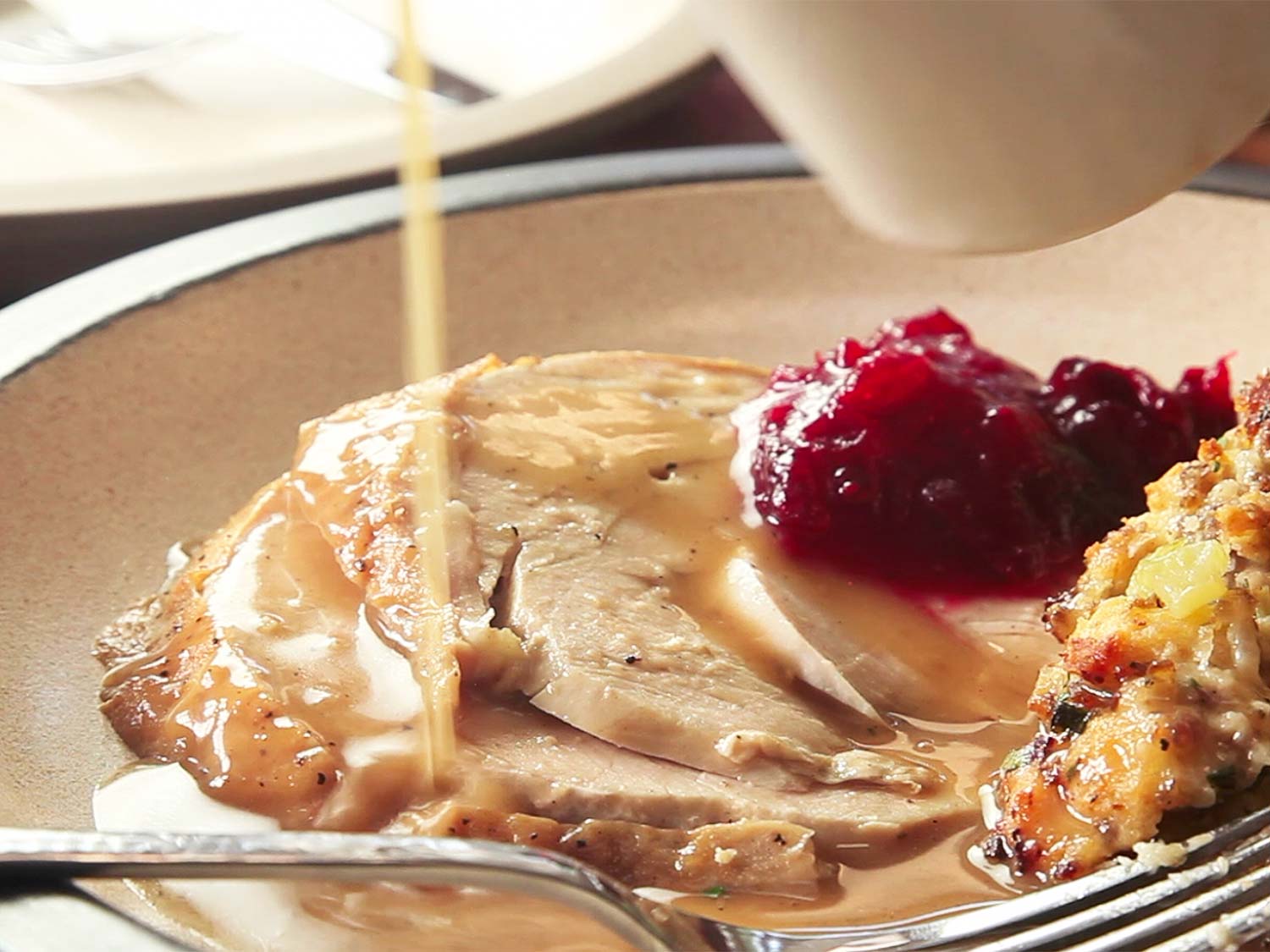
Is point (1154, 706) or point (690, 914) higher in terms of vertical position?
point (1154, 706)

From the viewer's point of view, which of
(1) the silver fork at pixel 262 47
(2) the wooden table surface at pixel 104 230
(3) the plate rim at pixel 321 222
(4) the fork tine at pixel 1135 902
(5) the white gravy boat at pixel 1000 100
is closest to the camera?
(5) the white gravy boat at pixel 1000 100

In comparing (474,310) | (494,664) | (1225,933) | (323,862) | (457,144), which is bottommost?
(1225,933)

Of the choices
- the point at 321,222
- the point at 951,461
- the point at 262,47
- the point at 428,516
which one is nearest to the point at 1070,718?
the point at 951,461

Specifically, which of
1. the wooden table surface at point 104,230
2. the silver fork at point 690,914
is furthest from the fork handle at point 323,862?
the wooden table surface at point 104,230

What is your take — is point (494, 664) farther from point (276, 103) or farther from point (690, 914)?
point (276, 103)

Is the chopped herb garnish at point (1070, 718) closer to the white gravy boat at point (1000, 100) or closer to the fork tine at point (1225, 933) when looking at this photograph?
the fork tine at point (1225, 933)

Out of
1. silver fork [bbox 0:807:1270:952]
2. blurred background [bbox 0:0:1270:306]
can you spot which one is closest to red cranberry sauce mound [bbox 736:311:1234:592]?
silver fork [bbox 0:807:1270:952]

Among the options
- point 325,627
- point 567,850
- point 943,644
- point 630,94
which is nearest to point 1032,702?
point 943,644
